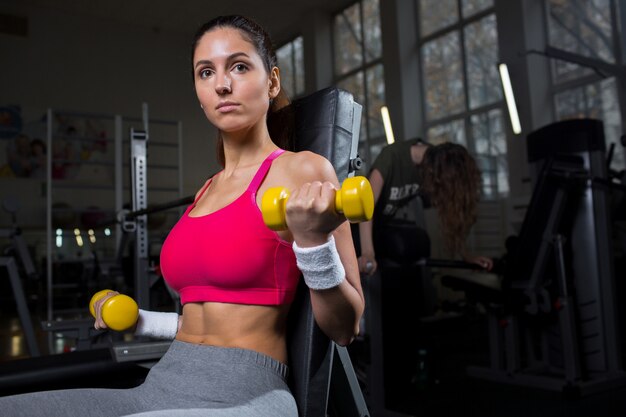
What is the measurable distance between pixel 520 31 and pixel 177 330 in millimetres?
5299

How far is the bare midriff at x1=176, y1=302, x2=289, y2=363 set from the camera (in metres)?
0.83

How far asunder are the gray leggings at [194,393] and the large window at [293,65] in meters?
8.59

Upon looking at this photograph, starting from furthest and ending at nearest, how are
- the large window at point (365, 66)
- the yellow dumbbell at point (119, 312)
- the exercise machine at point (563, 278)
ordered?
the large window at point (365, 66) < the exercise machine at point (563, 278) < the yellow dumbbell at point (119, 312)

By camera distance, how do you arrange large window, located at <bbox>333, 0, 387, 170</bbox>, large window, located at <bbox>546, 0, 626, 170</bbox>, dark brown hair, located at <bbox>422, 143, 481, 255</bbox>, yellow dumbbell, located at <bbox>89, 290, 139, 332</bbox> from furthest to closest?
1. large window, located at <bbox>333, 0, 387, 170</bbox>
2. large window, located at <bbox>546, 0, 626, 170</bbox>
3. dark brown hair, located at <bbox>422, 143, 481, 255</bbox>
4. yellow dumbbell, located at <bbox>89, 290, 139, 332</bbox>

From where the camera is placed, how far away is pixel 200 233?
2.81 feet

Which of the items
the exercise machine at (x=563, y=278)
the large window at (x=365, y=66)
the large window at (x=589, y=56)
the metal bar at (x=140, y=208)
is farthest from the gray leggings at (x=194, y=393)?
the large window at (x=365, y=66)

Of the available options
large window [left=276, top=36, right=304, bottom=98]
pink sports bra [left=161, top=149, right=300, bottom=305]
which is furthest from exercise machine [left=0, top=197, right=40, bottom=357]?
large window [left=276, top=36, right=304, bottom=98]

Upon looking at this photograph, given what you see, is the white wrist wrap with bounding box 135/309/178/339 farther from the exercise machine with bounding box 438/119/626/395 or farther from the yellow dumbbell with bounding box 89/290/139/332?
the exercise machine with bounding box 438/119/626/395

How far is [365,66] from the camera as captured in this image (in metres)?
7.74

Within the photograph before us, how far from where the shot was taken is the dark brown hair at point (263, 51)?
0.96 meters

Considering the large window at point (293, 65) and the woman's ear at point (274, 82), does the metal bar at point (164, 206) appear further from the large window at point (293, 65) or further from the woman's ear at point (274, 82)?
→ the large window at point (293, 65)

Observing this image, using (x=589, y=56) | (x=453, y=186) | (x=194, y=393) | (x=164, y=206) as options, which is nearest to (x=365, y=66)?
(x=589, y=56)

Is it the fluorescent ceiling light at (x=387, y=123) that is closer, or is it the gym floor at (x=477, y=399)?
the gym floor at (x=477, y=399)

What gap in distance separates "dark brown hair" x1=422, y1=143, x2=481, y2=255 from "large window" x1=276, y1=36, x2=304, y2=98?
23.4 ft
